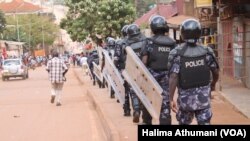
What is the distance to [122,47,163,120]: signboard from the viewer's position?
8.25 metres

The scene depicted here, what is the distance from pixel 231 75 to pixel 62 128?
36.0 ft

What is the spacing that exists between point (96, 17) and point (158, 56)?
25263 mm

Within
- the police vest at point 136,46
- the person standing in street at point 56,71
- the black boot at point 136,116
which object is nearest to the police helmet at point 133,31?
the police vest at point 136,46

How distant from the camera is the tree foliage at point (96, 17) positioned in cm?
3206

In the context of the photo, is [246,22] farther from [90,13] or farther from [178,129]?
[90,13]

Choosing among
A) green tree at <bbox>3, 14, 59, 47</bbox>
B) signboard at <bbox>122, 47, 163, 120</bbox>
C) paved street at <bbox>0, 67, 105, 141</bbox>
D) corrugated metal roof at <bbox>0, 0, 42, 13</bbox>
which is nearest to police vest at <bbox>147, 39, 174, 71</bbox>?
signboard at <bbox>122, 47, 163, 120</bbox>

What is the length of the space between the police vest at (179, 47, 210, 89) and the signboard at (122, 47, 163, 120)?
4.35 ft

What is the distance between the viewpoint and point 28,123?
44.7 ft

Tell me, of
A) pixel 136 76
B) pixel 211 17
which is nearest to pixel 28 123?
pixel 136 76

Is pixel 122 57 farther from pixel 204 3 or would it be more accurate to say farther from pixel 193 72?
pixel 204 3

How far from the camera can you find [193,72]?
6.64 m

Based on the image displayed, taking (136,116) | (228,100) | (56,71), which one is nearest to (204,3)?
(56,71)

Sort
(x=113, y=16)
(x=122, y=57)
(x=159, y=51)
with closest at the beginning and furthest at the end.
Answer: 1. (x=159, y=51)
2. (x=122, y=57)
3. (x=113, y=16)
